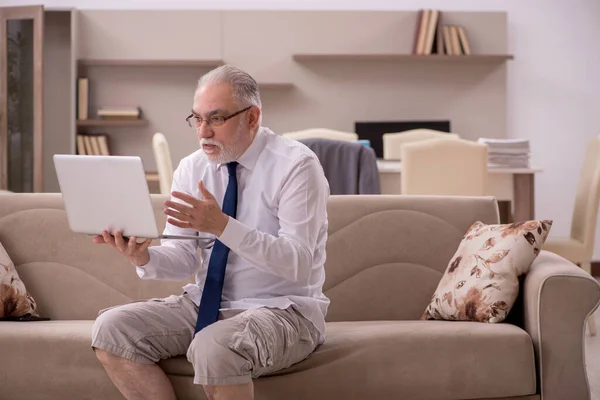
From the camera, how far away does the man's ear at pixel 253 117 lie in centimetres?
239

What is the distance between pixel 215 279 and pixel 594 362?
2.15 m

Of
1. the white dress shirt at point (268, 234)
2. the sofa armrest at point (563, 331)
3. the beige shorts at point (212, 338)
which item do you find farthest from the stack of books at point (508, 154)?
the beige shorts at point (212, 338)

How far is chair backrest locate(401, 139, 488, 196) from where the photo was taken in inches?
183

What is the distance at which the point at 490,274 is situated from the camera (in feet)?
8.59

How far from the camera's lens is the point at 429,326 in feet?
8.23

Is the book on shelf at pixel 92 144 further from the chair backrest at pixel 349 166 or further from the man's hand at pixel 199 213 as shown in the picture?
the man's hand at pixel 199 213

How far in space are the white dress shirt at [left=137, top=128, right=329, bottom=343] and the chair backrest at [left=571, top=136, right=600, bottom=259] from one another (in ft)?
8.63

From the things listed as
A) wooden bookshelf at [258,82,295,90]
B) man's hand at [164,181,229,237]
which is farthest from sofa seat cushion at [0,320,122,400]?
wooden bookshelf at [258,82,295,90]

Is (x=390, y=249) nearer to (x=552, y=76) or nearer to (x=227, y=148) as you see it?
(x=227, y=148)

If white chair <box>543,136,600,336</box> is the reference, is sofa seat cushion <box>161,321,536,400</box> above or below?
below

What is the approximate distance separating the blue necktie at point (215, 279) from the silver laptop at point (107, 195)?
0.23 m

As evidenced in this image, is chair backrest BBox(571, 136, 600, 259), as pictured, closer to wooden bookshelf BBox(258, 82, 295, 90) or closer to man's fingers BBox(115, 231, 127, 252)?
wooden bookshelf BBox(258, 82, 295, 90)

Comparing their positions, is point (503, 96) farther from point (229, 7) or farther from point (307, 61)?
point (229, 7)

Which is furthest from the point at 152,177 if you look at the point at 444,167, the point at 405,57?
the point at 444,167
